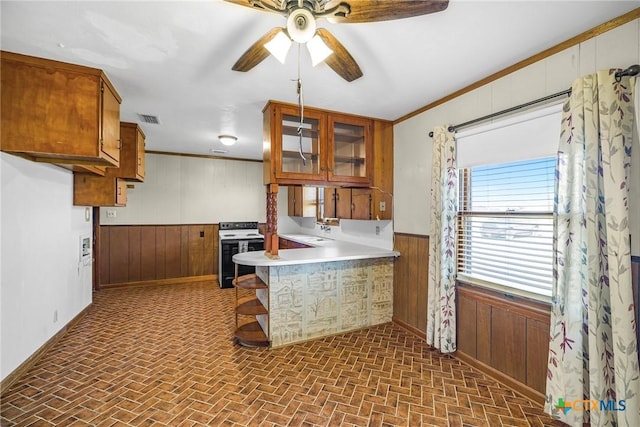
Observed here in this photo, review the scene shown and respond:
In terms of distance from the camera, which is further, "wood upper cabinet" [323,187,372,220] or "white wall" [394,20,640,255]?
"wood upper cabinet" [323,187,372,220]

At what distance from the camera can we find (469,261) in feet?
9.03

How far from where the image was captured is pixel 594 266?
175 centimetres

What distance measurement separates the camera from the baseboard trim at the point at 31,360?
2289mm

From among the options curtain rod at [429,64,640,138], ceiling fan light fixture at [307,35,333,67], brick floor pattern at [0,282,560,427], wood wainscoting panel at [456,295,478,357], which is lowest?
brick floor pattern at [0,282,560,427]

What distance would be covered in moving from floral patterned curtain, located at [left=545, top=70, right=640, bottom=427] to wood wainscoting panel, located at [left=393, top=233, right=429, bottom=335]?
52.6 inches

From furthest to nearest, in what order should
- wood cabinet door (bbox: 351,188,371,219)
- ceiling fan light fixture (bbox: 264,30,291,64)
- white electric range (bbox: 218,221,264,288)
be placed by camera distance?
white electric range (bbox: 218,221,264,288)
wood cabinet door (bbox: 351,188,371,219)
ceiling fan light fixture (bbox: 264,30,291,64)

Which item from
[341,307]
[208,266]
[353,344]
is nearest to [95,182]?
[208,266]

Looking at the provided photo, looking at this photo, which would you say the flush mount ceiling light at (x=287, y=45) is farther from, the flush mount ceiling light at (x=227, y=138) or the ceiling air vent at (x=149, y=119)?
the flush mount ceiling light at (x=227, y=138)

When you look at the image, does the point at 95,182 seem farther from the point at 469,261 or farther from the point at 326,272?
the point at 469,261

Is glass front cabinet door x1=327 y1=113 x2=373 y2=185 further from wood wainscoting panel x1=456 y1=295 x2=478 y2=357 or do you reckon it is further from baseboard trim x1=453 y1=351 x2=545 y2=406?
baseboard trim x1=453 y1=351 x2=545 y2=406

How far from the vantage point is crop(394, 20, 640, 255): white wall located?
1715 millimetres

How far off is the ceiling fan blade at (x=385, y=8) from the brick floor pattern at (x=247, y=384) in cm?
245

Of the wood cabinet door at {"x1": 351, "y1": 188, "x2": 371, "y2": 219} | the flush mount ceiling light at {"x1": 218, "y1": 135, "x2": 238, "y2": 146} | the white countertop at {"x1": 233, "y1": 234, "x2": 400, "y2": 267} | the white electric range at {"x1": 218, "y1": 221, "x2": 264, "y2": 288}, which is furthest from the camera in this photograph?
the white electric range at {"x1": 218, "y1": 221, "x2": 264, "y2": 288}

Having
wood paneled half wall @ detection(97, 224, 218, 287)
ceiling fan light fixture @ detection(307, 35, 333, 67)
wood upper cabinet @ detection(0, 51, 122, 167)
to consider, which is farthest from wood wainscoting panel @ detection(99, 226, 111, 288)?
ceiling fan light fixture @ detection(307, 35, 333, 67)
